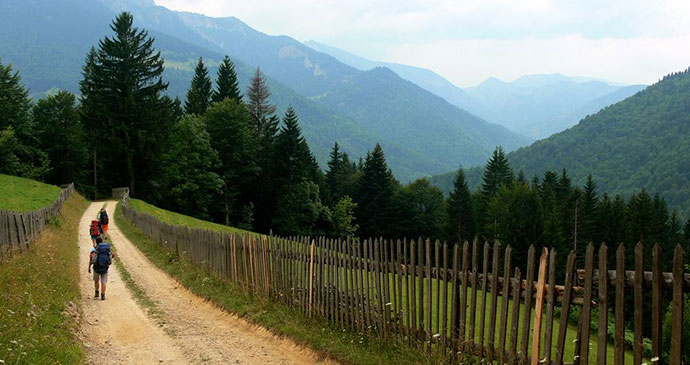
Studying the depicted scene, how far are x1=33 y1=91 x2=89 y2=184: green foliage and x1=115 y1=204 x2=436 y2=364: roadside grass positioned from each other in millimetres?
52963

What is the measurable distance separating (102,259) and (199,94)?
62.0 meters

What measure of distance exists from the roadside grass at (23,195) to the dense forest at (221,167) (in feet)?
38.1

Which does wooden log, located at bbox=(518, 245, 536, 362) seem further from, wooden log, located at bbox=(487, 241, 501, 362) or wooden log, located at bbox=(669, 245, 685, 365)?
wooden log, located at bbox=(669, 245, 685, 365)

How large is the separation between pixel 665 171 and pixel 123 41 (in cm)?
17161

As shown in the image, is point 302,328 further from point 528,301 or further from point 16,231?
point 16,231

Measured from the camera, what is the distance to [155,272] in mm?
A: 17625

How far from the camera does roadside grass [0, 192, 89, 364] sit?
284 inches

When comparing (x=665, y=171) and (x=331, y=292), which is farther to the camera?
(x=665, y=171)

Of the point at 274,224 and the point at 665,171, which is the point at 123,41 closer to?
the point at 274,224

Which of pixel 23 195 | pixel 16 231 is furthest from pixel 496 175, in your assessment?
pixel 16 231

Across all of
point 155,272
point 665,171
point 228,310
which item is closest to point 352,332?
point 228,310

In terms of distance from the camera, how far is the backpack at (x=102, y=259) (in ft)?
44.4

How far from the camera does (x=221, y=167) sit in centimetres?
5928

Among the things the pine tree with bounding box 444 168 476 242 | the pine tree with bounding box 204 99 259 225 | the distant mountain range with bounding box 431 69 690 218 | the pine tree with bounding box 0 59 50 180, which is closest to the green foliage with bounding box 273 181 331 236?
the pine tree with bounding box 204 99 259 225
